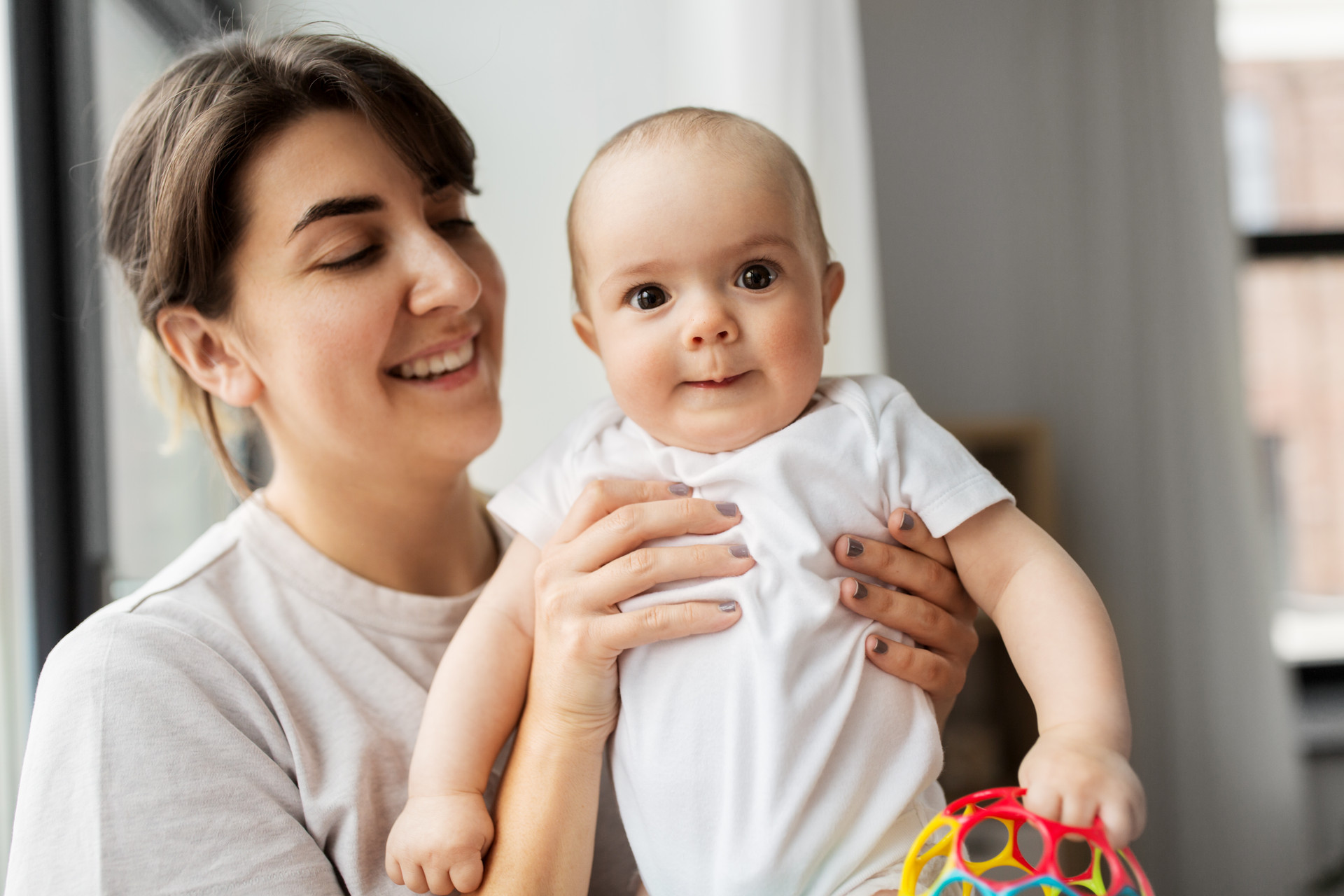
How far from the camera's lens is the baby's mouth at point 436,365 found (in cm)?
109

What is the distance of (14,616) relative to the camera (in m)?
Answer: 1.48

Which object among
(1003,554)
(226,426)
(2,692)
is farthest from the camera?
(2,692)

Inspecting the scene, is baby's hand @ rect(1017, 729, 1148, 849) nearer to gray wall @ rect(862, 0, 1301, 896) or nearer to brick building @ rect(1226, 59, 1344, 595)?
gray wall @ rect(862, 0, 1301, 896)

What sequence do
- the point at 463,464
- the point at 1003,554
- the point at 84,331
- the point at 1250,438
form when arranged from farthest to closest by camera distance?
the point at 1250,438
the point at 84,331
the point at 463,464
the point at 1003,554

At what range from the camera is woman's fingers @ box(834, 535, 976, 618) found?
84 centimetres

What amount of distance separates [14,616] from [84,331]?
50 cm

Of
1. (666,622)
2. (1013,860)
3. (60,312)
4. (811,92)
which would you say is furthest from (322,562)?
(811,92)

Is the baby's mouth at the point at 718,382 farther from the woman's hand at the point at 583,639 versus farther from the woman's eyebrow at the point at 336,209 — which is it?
the woman's eyebrow at the point at 336,209

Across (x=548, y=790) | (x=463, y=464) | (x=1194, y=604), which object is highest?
(x=463, y=464)

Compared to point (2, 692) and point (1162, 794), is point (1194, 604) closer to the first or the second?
point (1162, 794)

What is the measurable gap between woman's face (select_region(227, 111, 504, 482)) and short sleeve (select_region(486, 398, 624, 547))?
0.44 feet

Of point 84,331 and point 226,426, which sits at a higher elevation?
point 84,331

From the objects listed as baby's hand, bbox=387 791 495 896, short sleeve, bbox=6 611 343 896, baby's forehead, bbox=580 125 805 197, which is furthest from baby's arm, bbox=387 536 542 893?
baby's forehead, bbox=580 125 805 197

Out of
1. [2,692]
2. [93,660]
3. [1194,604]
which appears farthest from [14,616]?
[1194,604]
